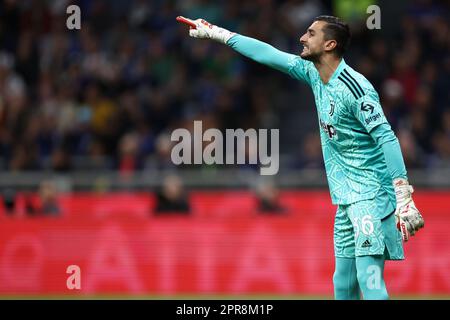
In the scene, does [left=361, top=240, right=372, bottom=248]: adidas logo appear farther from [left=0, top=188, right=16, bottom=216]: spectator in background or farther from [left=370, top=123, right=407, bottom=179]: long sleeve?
[left=0, top=188, right=16, bottom=216]: spectator in background

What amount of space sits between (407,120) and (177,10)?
17.2 ft

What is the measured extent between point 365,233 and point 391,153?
2.11 ft

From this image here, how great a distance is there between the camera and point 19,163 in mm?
16859

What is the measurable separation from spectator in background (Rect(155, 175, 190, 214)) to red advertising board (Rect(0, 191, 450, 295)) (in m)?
0.17

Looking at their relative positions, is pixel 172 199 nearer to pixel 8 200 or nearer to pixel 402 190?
pixel 8 200

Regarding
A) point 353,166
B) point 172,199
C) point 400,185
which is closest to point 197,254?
point 172,199

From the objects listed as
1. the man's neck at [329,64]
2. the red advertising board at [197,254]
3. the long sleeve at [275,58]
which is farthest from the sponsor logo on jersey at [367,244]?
the red advertising board at [197,254]

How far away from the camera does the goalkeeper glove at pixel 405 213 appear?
7.21 metres

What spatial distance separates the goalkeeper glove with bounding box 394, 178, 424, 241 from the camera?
7.21 m

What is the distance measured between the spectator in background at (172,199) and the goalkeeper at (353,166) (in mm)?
7684

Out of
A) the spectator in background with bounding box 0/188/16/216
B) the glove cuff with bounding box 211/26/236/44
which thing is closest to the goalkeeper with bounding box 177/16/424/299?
the glove cuff with bounding box 211/26/236/44

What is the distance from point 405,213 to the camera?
7242mm

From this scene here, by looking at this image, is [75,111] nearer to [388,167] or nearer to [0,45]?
[0,45]

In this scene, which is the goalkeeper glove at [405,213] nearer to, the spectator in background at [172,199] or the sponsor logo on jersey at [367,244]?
the sponsor logo on jersey at [367,244]
